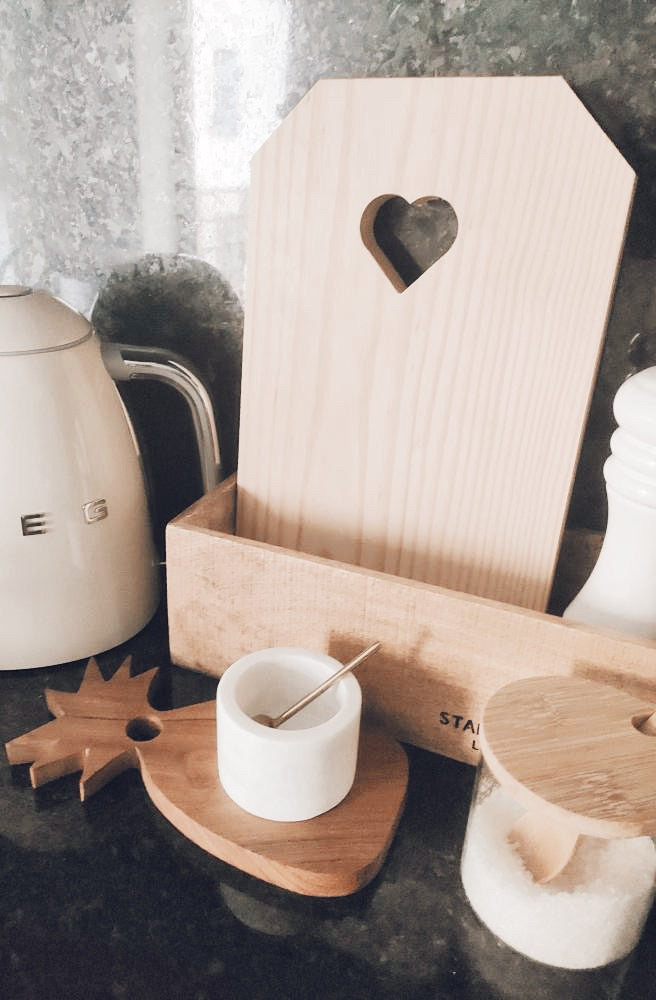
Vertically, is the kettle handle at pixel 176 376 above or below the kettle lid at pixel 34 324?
below

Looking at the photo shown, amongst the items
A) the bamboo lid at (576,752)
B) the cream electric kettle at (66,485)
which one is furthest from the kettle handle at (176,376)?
the bamboo lid at (576,752)

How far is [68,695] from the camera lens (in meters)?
0.51

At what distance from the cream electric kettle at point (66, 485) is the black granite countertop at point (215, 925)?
12cm

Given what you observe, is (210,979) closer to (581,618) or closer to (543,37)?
(581,618)

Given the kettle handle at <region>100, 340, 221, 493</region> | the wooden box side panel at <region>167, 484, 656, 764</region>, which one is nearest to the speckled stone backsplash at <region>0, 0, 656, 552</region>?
the kettle handle at <region>100, 340, 221, 493</region>

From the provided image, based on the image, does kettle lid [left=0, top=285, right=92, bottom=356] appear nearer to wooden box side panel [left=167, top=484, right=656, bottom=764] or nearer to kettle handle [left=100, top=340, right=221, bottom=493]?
kettle handle [left=100, top=340, right=221, bottom=493]

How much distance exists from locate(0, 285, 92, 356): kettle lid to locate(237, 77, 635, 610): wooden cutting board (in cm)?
12

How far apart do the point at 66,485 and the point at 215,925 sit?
0.90 feet

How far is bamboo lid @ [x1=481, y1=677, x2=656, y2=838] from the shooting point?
12.3 inches

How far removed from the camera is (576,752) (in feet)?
1.12

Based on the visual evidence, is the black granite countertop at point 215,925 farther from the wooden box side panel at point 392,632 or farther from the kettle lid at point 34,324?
the kettle lid at point 34,324

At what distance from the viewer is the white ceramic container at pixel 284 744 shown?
0.39 meters

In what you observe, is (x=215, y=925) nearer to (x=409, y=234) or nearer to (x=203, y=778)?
(x=203, y=778)

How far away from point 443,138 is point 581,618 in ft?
0.97
